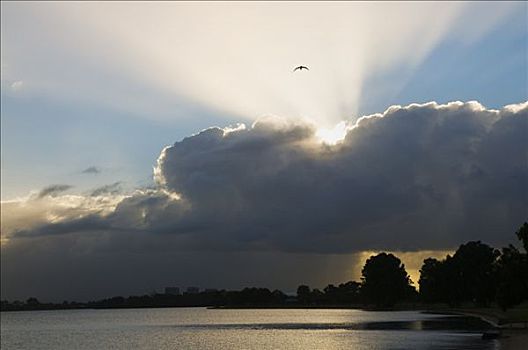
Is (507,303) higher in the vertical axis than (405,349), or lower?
higher

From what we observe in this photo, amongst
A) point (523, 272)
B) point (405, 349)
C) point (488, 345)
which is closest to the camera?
point (488, 345)

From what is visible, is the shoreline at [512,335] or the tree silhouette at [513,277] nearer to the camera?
the shoreline at [512,335]

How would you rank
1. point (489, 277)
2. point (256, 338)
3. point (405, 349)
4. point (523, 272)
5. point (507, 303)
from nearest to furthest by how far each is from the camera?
point (405, 349), point (523, 272), point (507, 303), point (256, 338), point (489, 277)

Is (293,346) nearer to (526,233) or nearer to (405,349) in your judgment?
(405,349)

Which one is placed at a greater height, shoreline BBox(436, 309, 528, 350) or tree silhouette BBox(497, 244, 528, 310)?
tree silhouette BBox(497, 244, 528, 310)

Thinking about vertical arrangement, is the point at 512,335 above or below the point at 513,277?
below

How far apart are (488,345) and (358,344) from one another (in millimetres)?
23234

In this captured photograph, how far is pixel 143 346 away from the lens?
11244cm

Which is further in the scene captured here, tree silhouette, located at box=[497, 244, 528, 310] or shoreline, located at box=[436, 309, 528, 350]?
tree silhouette, located at box=[497, 244, 528, 310]

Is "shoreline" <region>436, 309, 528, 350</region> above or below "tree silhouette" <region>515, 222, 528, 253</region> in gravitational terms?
below

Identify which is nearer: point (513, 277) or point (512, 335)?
point (512, 335)

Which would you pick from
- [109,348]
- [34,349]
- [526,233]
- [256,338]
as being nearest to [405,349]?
[526,233]

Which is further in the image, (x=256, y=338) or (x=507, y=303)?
(x=256, y=338)

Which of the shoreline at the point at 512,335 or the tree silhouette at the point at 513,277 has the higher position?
the tree silhouette at the point at 513,277
